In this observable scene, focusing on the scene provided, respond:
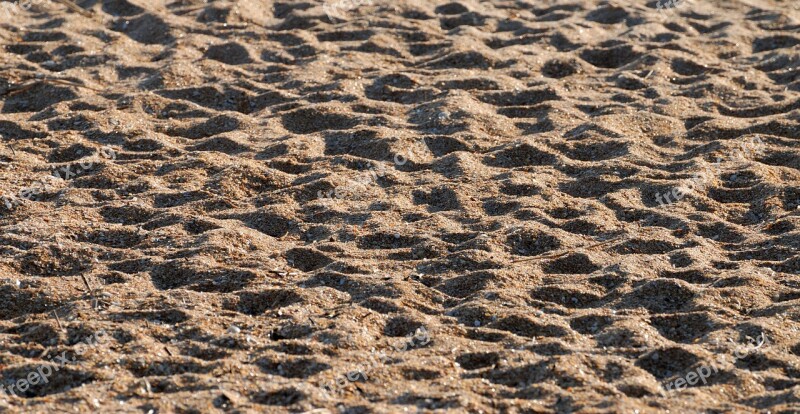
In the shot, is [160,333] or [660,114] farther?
[660,114]

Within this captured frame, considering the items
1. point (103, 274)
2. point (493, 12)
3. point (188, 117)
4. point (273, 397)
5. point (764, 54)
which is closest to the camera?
point (273, 397)

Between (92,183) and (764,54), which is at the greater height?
(764,54)

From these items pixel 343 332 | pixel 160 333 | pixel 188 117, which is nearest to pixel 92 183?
pixel 188 117

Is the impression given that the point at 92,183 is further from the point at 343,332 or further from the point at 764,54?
the point at 764,54

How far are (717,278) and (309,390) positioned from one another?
1.79m

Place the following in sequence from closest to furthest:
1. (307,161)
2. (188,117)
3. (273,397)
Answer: (273,397)
(307,161)
(188,117)

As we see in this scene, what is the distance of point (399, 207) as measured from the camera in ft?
15.2

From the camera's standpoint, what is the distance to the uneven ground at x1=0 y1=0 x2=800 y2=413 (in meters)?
3.42

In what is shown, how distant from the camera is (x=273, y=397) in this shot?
3246 millimetres

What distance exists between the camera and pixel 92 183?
15.7ft

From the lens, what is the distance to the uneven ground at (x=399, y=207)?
3416 mm

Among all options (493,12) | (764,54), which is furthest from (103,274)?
(764,54)

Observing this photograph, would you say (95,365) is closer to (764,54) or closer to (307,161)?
(307,161)

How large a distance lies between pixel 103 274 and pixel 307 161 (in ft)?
4.60
